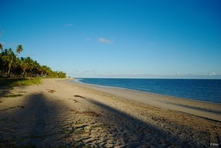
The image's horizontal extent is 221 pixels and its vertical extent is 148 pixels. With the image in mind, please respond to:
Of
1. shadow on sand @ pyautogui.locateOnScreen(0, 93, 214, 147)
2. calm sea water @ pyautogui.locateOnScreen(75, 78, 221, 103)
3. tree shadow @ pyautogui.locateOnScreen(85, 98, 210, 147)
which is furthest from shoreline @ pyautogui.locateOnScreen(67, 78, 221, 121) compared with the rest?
shadow on sand @ pyautogui.locateOnScreen(0, 93, 214, 147)

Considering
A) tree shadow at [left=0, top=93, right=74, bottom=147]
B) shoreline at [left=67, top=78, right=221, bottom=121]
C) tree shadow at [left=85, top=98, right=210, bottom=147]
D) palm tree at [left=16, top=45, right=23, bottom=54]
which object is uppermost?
palm tree at [left=16, top=45, right=23, bottom=54]

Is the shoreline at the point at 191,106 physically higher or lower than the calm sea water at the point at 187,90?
higher

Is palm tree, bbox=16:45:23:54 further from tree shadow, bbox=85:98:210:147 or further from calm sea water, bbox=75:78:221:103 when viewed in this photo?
tree shadow, bbox=85:98:210:147

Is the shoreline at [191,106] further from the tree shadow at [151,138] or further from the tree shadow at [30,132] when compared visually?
the tree shadow at [30,132]

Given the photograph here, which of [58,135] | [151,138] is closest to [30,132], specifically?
[58,135]

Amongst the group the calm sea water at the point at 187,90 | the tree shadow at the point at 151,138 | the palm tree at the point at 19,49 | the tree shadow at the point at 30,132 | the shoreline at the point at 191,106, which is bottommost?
the calm sea water at the point at 187,90

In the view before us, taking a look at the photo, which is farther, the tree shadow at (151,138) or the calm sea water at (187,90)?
the calm sea water at (187,90)

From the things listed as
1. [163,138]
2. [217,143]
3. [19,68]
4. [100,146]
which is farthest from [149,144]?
[19,68]

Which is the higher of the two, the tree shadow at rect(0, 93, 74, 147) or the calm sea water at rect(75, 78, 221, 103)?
the tree shadow at rect(0, 93, 74, 147)

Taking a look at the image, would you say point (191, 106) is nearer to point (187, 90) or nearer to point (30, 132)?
point (30, 132)

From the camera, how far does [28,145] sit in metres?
5.64

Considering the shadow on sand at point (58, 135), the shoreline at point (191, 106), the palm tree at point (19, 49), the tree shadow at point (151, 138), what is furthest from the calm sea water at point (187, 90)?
the palm tree at point (19, 49)

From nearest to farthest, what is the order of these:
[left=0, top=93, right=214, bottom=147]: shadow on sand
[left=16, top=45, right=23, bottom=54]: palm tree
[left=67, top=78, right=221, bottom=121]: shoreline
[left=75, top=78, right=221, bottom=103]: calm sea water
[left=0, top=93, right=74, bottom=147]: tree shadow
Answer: [left=0, top=93, right=74, bottom=147]: tree shadow, [left=0, top=93, right=214, bottom=147]: shadow on sand, [left=67, top=78, right=221, bottom=121]: shoreline, [left=75, top=78, right=221, bottom=103]: calm sea water, [left=16, top=45, right=23, bottom=54]: palm tree

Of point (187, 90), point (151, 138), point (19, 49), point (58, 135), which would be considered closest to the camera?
point (58, 135)
